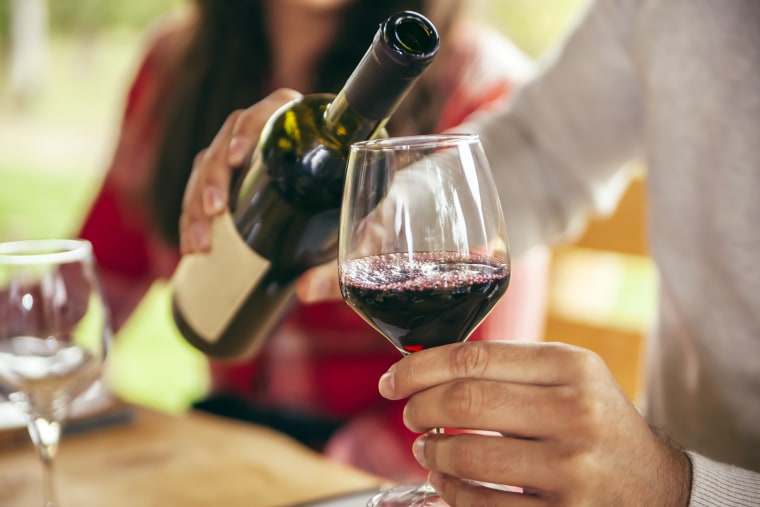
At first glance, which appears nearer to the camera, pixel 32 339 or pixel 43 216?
pixel 32 339

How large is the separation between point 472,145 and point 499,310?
89cm

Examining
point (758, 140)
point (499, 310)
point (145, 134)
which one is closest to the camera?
point (758, 140)

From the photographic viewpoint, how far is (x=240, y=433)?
1.04 m

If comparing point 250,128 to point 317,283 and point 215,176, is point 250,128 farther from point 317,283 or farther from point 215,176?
point 317,283

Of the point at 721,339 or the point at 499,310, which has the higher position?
the point at 721,339

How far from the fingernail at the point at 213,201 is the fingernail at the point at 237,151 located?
0.03 metres

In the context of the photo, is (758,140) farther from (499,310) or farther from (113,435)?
(113,435)

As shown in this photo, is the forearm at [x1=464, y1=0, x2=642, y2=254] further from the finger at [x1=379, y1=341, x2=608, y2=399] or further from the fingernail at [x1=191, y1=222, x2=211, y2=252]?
the finger at [x1=379, y1=341, x2=608, y2=399]

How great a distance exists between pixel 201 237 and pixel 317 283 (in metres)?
0.13

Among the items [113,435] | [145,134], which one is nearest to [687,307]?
[113,435]

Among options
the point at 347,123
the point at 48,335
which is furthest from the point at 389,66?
the point at 48,335

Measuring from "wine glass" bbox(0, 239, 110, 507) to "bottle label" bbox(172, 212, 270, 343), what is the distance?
89 millimetres

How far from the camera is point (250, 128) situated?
783 mm

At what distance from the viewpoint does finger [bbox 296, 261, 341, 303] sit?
2.77 ft
